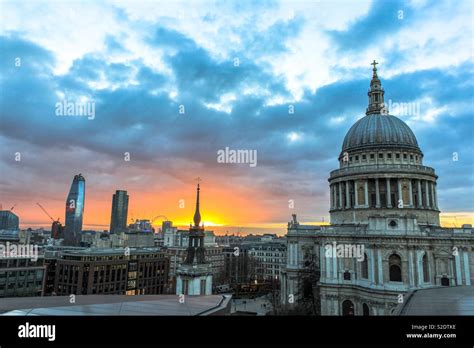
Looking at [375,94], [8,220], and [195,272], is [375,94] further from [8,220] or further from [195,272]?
[8,220]

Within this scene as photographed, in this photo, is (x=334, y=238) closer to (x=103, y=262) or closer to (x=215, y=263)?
(x=103, y=262)

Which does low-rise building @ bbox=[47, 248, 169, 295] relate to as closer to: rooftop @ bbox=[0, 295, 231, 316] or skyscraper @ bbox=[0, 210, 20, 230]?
skyscraper @ bbox=[0, 210, 20, 230]

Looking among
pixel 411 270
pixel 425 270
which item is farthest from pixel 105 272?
pixel 425 270

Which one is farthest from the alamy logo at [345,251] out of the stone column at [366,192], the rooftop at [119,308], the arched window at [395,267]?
the rooftop at [119,308]

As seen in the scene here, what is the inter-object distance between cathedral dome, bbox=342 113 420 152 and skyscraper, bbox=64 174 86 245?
154712 millimetres

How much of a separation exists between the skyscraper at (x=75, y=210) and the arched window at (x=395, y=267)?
167735 millimetres

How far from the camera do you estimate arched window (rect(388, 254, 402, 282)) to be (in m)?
39.9

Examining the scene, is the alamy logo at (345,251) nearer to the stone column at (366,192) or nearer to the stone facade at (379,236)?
the stone facade at (379,236)

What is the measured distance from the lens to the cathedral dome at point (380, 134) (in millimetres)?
56062

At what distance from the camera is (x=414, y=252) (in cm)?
3988
